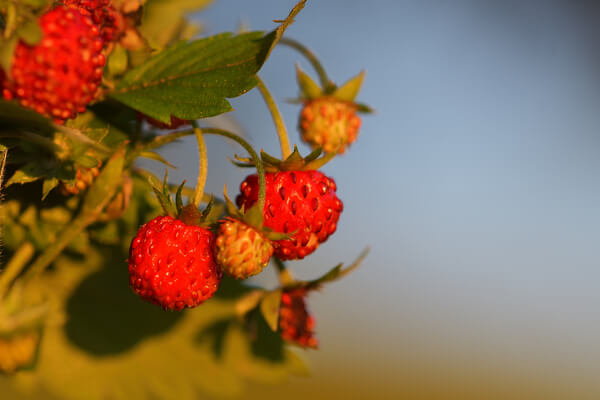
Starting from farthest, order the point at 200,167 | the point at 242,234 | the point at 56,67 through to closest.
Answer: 1. the point at 200,167
2. the point at 242,234
3. the point at 56,67

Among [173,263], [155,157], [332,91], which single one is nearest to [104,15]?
[155,157]

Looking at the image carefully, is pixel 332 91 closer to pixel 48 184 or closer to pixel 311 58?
pixel 311 58

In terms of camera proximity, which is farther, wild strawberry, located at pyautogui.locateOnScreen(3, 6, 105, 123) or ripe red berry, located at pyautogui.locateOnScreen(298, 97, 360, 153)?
ripe red berry, located at pyautogui.locateOnScreen(298, 97, 360, 153)

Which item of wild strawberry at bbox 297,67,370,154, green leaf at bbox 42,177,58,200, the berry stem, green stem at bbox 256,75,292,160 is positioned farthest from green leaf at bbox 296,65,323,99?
green leaf at bbox 42,177,58,200

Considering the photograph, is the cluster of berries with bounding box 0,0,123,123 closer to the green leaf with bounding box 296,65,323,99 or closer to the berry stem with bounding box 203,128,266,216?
the berry stem with bounding box 203,128,266,216

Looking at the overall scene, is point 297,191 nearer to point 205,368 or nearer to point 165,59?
point 165,59

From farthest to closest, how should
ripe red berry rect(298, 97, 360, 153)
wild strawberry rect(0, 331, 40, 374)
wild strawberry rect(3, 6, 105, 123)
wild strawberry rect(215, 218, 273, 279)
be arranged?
ripe red berry rect(298, 97, 360, 153), wild strawberry rect(0, 331, 40, 374), wild strawberry rect(215, 218, 273, 279), wild strawberry rect(3, 6, 105, 123)
